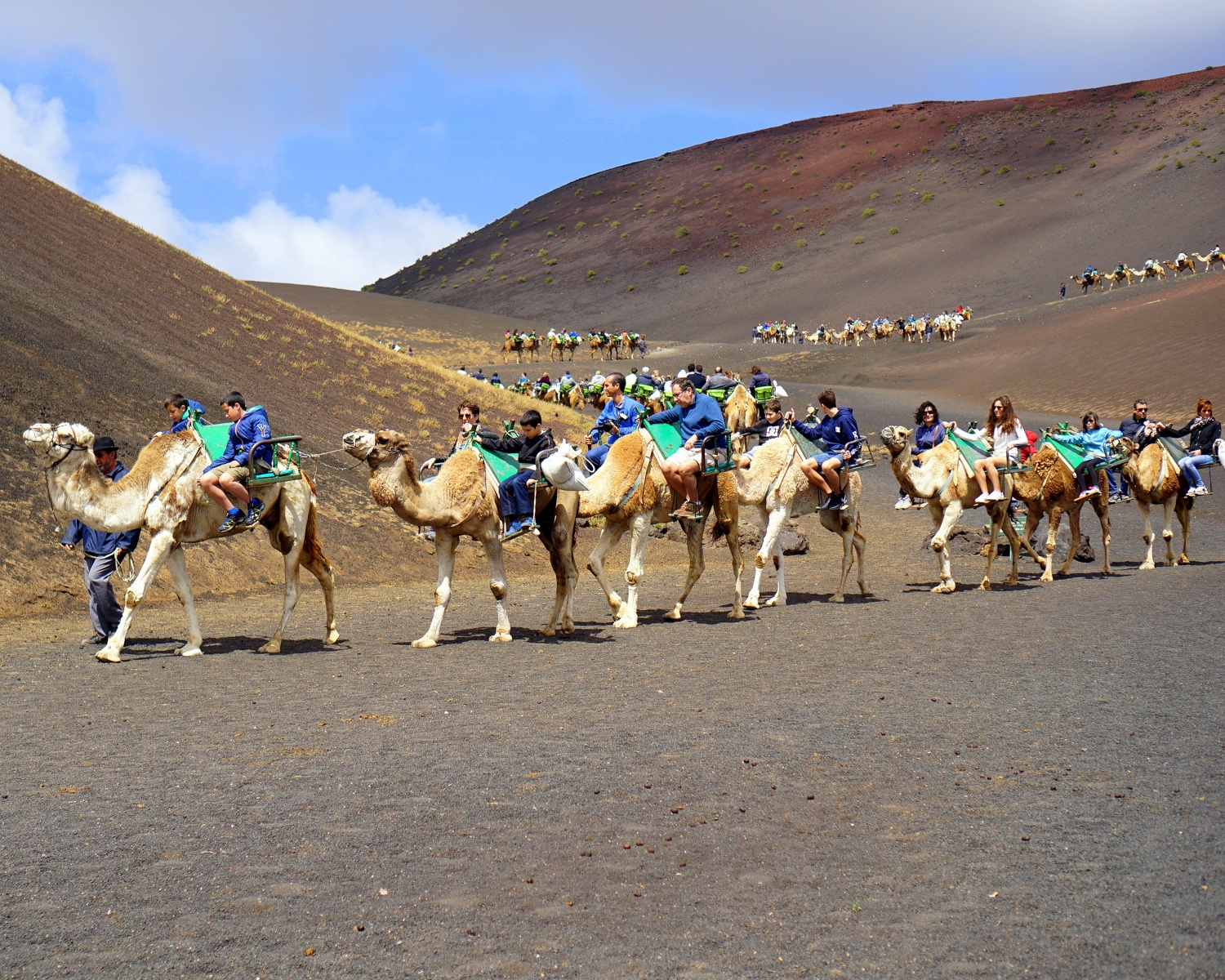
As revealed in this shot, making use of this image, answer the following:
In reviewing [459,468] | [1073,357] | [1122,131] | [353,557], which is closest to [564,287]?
[1122,131]

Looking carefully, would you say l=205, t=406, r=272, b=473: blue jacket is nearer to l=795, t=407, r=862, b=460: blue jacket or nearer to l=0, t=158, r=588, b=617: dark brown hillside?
l=0, t=158, r=588, b=617: dark brown hillside

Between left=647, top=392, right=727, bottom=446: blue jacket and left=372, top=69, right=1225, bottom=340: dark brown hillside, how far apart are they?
71232 mm

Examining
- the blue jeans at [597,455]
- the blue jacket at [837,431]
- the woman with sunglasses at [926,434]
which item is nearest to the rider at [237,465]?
the blue jeans at [597,455]

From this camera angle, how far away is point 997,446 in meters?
16.1

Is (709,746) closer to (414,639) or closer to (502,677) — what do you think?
(502,677)

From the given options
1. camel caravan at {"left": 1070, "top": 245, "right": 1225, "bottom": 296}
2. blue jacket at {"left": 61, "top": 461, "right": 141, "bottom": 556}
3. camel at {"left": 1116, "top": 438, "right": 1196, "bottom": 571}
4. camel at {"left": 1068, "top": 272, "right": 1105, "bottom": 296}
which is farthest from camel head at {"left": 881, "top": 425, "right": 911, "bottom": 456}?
camel at {"left": 1068, "top": 272, "right": 1105, "bottom": 296}

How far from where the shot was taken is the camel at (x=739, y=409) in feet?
78.6

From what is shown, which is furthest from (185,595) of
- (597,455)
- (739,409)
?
(739,409)

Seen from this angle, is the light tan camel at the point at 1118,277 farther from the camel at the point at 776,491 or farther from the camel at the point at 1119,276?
the camel at the point at 776,491

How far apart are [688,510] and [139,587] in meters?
5.59

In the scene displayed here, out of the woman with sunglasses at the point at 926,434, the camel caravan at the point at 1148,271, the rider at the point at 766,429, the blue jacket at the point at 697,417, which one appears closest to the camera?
the blue jacket at the point at 697,417

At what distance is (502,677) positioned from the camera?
10.2 metres

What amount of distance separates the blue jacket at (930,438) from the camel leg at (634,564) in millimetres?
5068

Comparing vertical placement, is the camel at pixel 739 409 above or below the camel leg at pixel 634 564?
above
